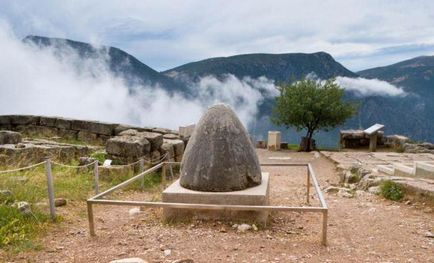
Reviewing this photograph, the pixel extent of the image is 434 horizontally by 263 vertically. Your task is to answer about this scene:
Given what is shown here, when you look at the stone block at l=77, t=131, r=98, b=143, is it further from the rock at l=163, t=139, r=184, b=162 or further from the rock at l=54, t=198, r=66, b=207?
the rock at l=54, t=198, r=66, b=207

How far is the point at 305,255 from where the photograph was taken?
4.64 m

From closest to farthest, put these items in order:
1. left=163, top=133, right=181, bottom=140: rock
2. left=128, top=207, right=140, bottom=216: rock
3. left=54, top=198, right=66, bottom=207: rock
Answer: left=128, top=207, right=140, bottom=216: rock
left=54, top=198, right=66, bottom=207: rock
left=163, top=133, right=181, bottom=140: rock

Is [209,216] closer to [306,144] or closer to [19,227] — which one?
[19,227]

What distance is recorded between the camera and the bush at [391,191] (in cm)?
817

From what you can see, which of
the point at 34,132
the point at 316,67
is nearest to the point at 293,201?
the point at 34,132

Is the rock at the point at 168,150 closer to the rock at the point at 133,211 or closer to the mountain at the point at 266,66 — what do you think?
the rock at the point at 133,211

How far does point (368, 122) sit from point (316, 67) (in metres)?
19.4

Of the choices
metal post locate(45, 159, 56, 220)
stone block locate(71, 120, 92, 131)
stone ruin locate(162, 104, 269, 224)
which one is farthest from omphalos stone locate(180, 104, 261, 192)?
stone block locate(71, 120, 92, 131)

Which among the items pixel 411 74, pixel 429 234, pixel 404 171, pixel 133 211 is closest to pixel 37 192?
pixel 133 211

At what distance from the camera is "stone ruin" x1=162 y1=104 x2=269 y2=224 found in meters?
5.77

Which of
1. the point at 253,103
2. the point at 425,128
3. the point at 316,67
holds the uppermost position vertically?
the point at 316,67

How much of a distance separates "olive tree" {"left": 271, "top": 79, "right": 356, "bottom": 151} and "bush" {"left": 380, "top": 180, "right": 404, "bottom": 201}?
1415 cm

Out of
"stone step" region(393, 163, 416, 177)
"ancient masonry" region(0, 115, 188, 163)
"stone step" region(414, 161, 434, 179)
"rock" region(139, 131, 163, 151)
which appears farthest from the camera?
"rock" region(139, 131, 163, 151)

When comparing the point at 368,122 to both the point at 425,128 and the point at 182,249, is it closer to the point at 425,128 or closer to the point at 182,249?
the point at 425,128
